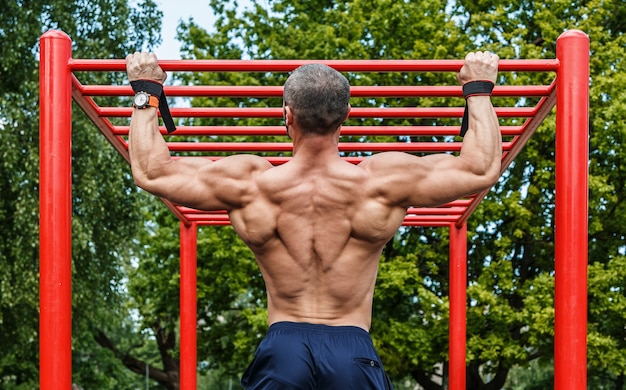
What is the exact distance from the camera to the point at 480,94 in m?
3.43

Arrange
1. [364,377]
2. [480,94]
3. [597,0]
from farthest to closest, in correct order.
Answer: [597,0], [480,94], [364,377]

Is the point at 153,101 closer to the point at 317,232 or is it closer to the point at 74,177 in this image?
the point at 317,232

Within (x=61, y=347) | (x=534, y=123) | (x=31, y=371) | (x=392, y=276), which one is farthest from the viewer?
(x=31, y=371)

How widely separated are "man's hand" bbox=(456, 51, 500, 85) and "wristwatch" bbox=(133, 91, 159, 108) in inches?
46.4

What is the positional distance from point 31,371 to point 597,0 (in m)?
16.7

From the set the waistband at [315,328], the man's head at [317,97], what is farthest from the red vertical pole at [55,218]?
the man's head at [317,97]

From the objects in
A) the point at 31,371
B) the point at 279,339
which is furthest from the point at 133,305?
the point at 279,339

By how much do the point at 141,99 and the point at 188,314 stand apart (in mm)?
4446

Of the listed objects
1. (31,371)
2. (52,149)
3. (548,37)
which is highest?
(548,37)

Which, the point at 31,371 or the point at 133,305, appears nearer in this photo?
the point at 133,305

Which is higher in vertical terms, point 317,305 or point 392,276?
point 392,276

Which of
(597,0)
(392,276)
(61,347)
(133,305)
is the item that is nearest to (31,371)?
(133,305)

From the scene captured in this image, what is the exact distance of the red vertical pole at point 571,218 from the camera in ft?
12.7

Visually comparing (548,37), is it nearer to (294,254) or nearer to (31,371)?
(31,371)
